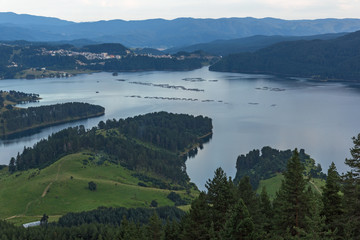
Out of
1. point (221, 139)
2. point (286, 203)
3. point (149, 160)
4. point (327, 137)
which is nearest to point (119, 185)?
point (149, 160)

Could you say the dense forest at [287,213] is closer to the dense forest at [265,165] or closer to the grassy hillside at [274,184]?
the grassy hillside at [274,184]

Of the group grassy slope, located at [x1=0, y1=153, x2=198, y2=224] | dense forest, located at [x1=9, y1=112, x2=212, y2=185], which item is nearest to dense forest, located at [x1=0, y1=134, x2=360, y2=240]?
grassy slope, located at [x1=0, y1=153, x2=198, y2=224]

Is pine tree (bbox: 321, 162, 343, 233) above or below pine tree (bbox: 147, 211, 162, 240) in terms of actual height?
above

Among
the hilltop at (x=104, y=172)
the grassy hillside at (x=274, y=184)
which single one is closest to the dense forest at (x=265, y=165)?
the grassy hillside at (x=274, y=184)

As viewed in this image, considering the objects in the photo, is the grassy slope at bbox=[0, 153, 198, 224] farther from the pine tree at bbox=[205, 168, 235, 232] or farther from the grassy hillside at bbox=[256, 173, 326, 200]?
the pine tree at bbox=[205, 168, 235, 232]

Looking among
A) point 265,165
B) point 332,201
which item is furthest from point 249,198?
point 265,165

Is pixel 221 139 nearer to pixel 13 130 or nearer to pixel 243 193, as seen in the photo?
pixel 13 130

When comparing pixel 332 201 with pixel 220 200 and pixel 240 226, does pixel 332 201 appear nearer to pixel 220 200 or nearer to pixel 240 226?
pixel 240 226
